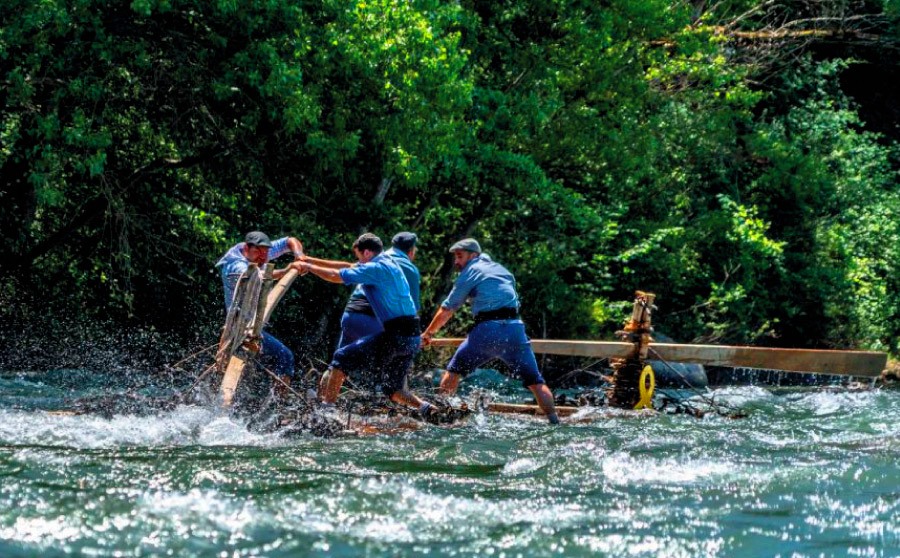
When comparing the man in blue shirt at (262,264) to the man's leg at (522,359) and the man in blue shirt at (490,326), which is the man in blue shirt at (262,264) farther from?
the man's leg at (522,359)

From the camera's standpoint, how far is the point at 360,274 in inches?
456

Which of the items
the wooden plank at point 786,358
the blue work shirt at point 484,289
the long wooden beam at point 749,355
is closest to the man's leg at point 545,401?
the blue work shirt at point 484,289

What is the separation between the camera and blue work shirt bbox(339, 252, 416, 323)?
38.1 feet

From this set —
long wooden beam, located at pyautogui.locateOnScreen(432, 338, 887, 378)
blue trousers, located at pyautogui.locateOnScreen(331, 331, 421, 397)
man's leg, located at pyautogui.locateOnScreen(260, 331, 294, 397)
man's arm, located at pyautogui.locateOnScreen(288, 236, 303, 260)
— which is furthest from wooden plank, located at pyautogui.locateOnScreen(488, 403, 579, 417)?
man's arm, located at pyautogui.locateOnScreen(288, 236, 303, 260)

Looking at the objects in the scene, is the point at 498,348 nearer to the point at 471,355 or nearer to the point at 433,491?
the point at 471,355

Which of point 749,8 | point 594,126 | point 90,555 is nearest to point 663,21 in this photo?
point 594,126

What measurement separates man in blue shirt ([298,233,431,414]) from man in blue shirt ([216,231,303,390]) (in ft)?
1.20

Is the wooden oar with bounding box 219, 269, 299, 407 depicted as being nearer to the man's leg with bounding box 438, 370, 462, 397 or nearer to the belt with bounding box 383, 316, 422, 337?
the belt with bounding box 383, 316, 422, 337

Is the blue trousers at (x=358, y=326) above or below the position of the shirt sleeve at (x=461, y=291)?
below

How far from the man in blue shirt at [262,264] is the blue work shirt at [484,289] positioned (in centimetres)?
157

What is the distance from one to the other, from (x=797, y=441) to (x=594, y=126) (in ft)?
34.4

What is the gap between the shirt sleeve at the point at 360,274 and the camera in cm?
1152

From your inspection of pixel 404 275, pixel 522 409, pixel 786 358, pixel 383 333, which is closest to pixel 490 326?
pixel 404 275

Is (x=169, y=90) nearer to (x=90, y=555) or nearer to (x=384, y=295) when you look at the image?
(x=384, y=295)
